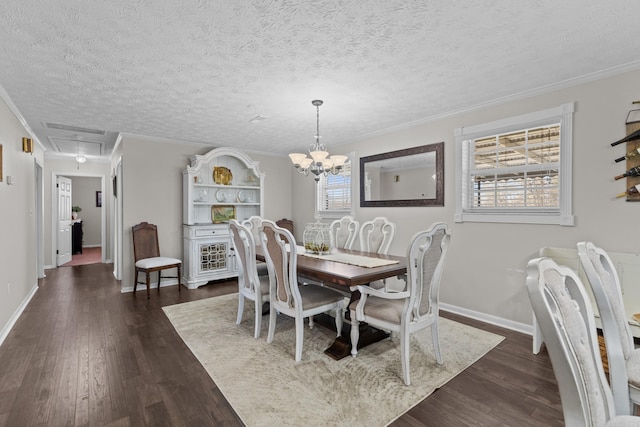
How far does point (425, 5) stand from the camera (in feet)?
5.85

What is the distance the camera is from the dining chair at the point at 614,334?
134 cm

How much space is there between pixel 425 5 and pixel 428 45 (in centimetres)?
46

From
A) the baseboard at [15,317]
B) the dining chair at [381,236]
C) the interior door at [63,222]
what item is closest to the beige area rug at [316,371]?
the dining chair at [381,236]

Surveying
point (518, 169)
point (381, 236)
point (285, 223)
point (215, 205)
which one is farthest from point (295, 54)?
point (285, 223)

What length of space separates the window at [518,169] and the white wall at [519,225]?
81mm

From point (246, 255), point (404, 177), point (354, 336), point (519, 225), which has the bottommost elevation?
point (354, 336)

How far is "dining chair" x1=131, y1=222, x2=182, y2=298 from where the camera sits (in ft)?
14.6

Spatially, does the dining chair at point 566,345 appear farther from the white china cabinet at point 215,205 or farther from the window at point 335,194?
the white china cabinet at point 215,205

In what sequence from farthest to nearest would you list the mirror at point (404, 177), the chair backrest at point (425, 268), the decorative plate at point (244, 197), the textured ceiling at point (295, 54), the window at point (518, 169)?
1. the decorative plate at point (244, 197)
2. the mirror at point (404, 177)
3. the window at point (518, 169)
4. the chair backrest at point (425, 268)
5. the textured ceiling at point (295, 54)

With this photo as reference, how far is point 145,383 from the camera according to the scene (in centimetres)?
225

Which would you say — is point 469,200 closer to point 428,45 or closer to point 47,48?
point 428,45

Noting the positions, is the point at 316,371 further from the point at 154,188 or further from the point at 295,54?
the point at 154,188

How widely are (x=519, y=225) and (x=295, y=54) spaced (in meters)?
2.76

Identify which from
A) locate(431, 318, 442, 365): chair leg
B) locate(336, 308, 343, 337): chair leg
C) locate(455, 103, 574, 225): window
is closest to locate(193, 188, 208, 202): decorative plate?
locate(336, 308, 343, 337): chair leg
